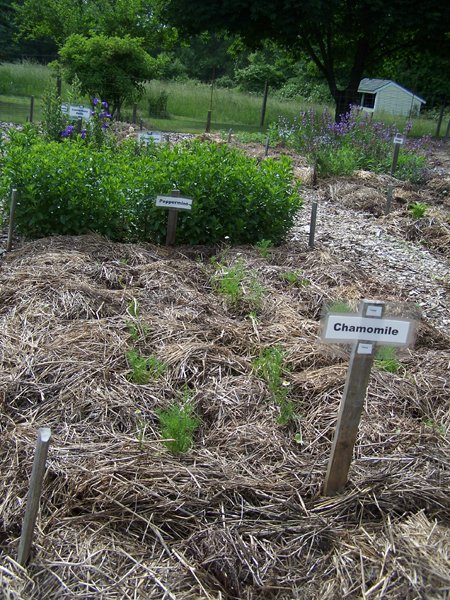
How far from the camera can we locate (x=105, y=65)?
51.9 ft

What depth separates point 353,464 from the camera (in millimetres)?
2945

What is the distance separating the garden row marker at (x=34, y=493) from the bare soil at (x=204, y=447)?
0.23 ft

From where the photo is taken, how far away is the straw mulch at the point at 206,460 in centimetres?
238

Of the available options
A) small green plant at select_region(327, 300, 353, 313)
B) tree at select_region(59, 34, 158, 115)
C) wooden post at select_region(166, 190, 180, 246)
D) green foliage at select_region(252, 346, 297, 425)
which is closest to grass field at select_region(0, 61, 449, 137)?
tree at select_region(59, 34, 158, 115)

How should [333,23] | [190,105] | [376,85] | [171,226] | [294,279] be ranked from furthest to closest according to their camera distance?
[376,85]
[190,105]
[333,23]
[171,226]
[294,279]

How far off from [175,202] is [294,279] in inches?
44.1

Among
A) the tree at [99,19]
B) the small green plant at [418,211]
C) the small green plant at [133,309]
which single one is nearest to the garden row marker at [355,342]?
the small green plant at [133,309]

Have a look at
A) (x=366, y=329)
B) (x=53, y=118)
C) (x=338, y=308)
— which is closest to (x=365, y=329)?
(x=366, y=329)

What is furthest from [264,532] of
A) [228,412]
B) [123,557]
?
[228,412]

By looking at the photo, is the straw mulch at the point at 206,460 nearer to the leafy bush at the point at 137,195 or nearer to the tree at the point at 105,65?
the leafy bush at the point at 137,195

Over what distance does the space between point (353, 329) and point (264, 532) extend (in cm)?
86

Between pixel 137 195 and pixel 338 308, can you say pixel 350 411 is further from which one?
pixel 137 195

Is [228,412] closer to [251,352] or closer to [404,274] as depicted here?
[251,352]

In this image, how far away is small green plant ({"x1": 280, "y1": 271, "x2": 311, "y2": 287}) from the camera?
4.98 meters
